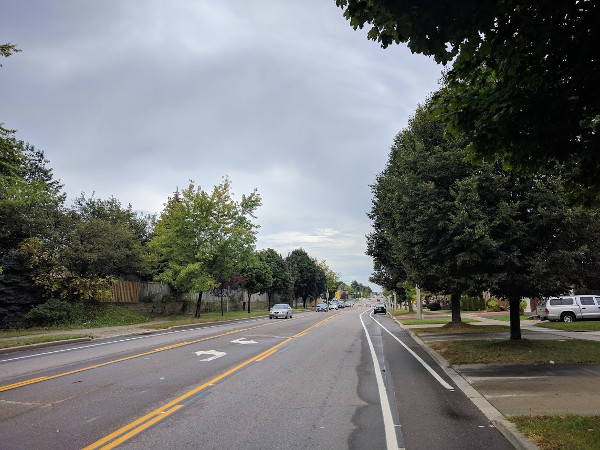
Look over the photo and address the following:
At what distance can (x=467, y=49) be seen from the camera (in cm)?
499

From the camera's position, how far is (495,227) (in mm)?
11781

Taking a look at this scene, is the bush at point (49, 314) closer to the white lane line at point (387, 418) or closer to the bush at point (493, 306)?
the white lane line at point (387, 418)

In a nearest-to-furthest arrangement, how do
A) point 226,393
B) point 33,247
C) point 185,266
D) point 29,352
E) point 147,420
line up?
point 147,420 < point 226,393 < point 29,352 < point 33,247 < point 185,266

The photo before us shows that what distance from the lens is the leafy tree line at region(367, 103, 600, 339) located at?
36.8 feet

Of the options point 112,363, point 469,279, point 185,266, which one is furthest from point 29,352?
point 185,266

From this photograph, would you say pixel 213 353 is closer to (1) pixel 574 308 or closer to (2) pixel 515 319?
(2) pixel 515 319

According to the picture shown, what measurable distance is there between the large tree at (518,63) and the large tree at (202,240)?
91.6ft

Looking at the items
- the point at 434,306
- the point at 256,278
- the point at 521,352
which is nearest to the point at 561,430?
the point at 521,352

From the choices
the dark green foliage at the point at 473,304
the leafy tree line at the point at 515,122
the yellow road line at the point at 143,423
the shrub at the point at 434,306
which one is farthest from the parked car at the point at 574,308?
the shrub at the point at 434,306

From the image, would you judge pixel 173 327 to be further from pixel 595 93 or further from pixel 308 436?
pixel 595 93

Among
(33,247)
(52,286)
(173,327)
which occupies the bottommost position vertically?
(173,327)

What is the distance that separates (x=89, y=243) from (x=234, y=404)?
76.8ft

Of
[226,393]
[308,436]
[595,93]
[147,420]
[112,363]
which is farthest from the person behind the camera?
[112,363]

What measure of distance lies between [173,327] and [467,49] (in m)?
24.2
